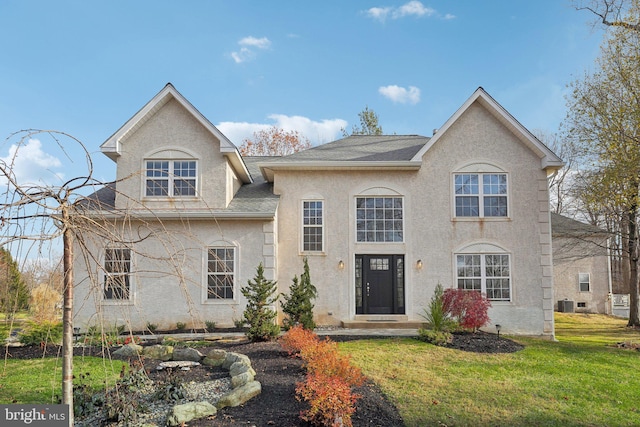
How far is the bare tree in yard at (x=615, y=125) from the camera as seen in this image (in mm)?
15234

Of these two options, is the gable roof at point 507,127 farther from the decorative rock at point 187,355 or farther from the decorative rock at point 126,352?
the decorative rock at point 126,352

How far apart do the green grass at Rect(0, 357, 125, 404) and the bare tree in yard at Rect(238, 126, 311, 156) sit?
83.9ft

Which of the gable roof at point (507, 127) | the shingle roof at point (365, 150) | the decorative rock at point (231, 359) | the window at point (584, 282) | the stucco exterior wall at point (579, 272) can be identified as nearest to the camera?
the decorative rock at point (231, 359)

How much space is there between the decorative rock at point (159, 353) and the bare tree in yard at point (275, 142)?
25.1 m

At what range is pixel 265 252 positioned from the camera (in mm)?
14000

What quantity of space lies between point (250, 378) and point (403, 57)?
1103 cm

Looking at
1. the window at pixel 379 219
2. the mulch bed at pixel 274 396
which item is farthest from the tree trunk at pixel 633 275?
the mulch bed at pixel 274 396

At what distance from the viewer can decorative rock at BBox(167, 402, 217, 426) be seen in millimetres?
5520

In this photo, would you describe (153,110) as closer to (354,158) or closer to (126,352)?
(354,158)

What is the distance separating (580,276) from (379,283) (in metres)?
14.6

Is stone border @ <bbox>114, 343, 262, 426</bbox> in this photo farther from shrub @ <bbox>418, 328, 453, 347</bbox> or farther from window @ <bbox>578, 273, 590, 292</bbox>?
window @ <bbox>578, 273, 590, 292</bbox>

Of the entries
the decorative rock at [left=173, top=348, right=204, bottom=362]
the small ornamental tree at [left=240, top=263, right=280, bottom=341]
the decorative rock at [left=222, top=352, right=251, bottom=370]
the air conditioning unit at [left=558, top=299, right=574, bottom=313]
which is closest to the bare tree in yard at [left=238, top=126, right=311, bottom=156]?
the air conditioning unit at [left=558, top=299, right=574, bottom=313]

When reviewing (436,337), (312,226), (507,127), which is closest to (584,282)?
(507,127)

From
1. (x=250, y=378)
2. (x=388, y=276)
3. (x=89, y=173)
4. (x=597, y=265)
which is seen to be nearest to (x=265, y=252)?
(x=388, y=276)
